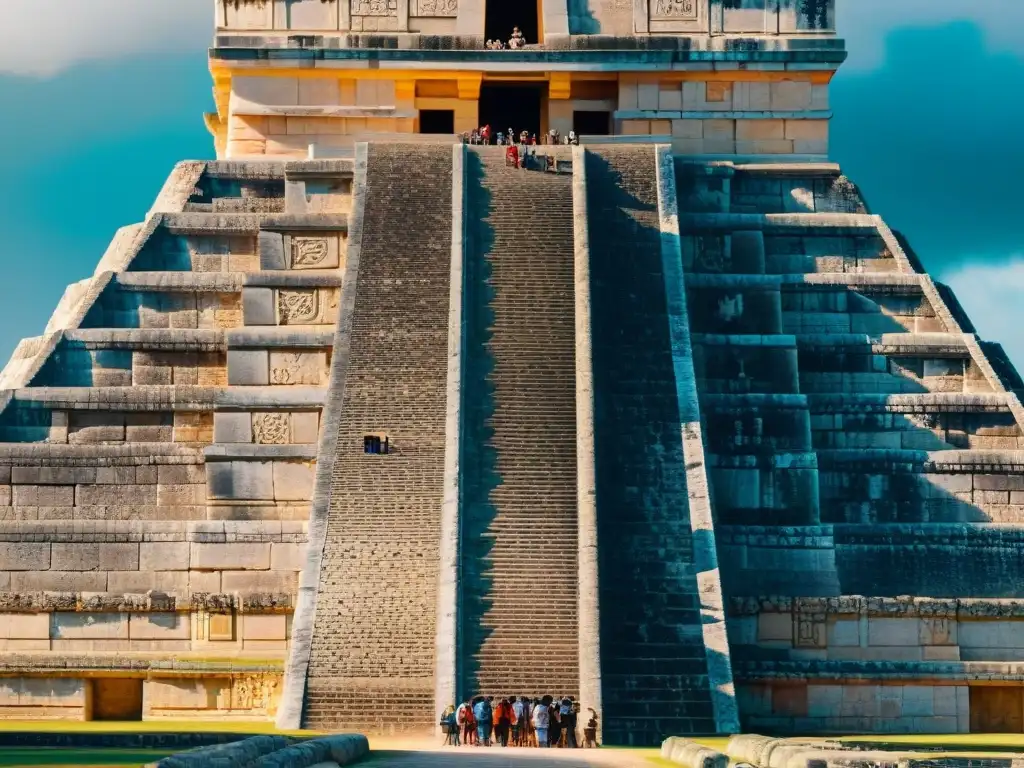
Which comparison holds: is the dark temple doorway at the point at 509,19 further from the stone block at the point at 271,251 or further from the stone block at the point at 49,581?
the stone block at the point at 49,581

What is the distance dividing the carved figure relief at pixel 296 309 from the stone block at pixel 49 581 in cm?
524

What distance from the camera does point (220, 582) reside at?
3014 cm

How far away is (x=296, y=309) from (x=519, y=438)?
468 centimetres

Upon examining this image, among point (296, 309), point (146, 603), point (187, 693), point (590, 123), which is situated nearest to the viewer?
point (187, 693)

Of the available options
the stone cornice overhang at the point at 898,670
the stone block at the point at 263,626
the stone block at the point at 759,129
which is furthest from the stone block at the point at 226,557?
the stone block at the point at 759,129

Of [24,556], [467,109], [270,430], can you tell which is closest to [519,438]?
[270,430]

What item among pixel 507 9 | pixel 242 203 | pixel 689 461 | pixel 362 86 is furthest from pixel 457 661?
pixel 507 9

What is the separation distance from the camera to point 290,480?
31047mm

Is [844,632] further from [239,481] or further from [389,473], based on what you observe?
[239,481]

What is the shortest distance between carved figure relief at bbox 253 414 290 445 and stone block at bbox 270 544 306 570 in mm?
1972

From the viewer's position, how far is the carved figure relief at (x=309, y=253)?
34375 millimetres

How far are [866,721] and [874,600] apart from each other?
1.53 m

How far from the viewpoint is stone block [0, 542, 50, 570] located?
30047mm

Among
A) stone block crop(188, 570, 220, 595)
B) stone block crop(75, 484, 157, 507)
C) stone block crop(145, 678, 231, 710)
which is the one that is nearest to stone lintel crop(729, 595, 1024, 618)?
stone block crop(145, 678, 231, 710)
